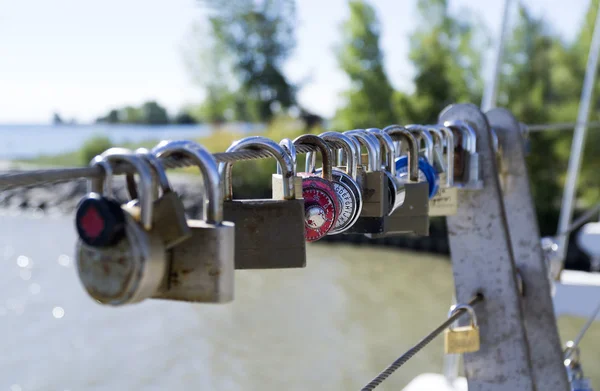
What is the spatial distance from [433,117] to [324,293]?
8353mm

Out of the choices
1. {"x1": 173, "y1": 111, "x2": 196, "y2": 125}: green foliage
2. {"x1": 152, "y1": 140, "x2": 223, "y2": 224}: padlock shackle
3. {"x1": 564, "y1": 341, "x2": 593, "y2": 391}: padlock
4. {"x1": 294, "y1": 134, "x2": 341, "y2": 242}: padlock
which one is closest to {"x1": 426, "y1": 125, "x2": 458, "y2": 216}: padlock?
{"x1": 294, "y1": 134, "x2": 341, "y2": 242}: padlock

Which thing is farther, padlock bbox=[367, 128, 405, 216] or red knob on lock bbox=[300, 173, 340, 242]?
padlock bbox=[367, 128, 405, 216]

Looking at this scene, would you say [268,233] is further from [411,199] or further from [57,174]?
[411,199]

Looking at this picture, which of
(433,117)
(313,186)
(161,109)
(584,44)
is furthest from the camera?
(161,109)

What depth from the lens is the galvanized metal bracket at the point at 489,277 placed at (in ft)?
4.97

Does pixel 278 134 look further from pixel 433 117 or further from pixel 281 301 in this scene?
pixel 281 301

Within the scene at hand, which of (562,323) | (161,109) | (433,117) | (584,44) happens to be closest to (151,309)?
(562,323)

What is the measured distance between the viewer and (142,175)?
2.12 feet

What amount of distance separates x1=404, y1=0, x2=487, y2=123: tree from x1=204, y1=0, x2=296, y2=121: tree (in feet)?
41.3

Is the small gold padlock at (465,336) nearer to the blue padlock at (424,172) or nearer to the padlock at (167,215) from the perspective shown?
the blue padlock at (424,172)

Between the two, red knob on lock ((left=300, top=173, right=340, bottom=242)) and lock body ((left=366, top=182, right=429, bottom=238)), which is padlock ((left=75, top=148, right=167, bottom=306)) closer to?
red knob on lock ((left=300, top=173, right=340, bottom=242))

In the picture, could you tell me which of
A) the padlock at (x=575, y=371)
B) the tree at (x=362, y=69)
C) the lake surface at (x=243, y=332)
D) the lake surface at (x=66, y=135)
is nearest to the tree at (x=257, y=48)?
the lake surface at (x=66, y=135)

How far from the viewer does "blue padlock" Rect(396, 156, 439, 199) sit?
1.32 meters

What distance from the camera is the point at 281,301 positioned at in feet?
46.7
